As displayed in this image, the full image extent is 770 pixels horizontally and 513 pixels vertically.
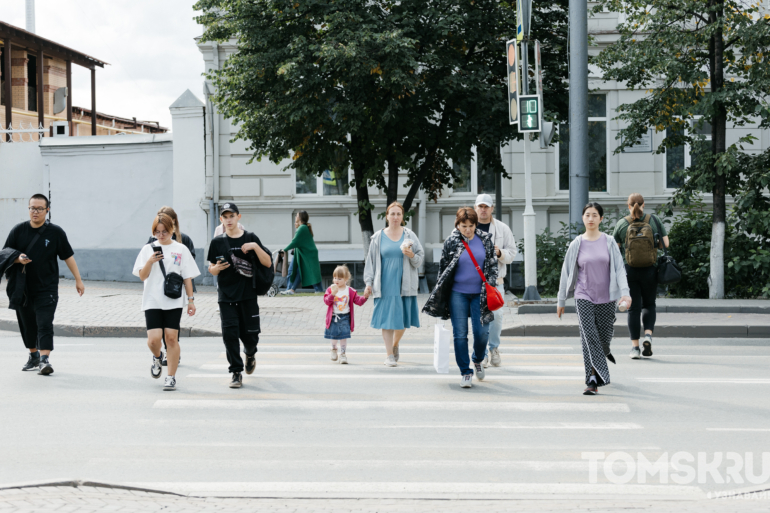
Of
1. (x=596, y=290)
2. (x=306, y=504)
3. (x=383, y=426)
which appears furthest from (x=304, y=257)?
(x=306, y=504)

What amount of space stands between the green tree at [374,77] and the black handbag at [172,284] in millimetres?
6897

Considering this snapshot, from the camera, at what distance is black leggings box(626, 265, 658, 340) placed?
9711 millimetres

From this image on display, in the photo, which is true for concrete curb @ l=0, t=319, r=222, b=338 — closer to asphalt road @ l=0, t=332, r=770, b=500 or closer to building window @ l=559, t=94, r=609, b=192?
asphalt road @ l=0, t=332, r=770, b=500

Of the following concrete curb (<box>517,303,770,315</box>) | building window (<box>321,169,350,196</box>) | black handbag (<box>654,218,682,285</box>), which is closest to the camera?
black handbag (<box>654,218,682,285</box>)

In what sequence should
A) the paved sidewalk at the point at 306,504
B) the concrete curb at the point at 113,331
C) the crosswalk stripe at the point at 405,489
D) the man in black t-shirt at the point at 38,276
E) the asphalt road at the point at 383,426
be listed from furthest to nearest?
the concrete curb at the point at 113,331, the man in black t-shirt at the point at 38,276, the asphalt road at the point at 383,426, the crosswalk stripe at the point at 405,489, the paved sidewalk at the point at 306,504

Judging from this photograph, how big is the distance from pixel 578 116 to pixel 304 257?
254 inches

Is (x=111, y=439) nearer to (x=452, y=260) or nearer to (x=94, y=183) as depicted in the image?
(x=452, y=260)

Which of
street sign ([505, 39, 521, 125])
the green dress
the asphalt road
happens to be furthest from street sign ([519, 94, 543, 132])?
the green dress

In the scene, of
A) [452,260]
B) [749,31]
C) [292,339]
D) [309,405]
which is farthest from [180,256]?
[749,31]

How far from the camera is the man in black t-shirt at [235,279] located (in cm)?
791

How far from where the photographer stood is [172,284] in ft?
25.3

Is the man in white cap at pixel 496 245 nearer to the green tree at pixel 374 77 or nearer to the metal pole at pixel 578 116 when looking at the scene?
the metal pole at pixel 578 116

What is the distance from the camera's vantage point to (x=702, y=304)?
45.1 feet

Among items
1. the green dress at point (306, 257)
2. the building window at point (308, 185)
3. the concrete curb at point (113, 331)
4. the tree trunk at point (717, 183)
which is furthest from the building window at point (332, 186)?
the concrete curb at point (113, 331)
